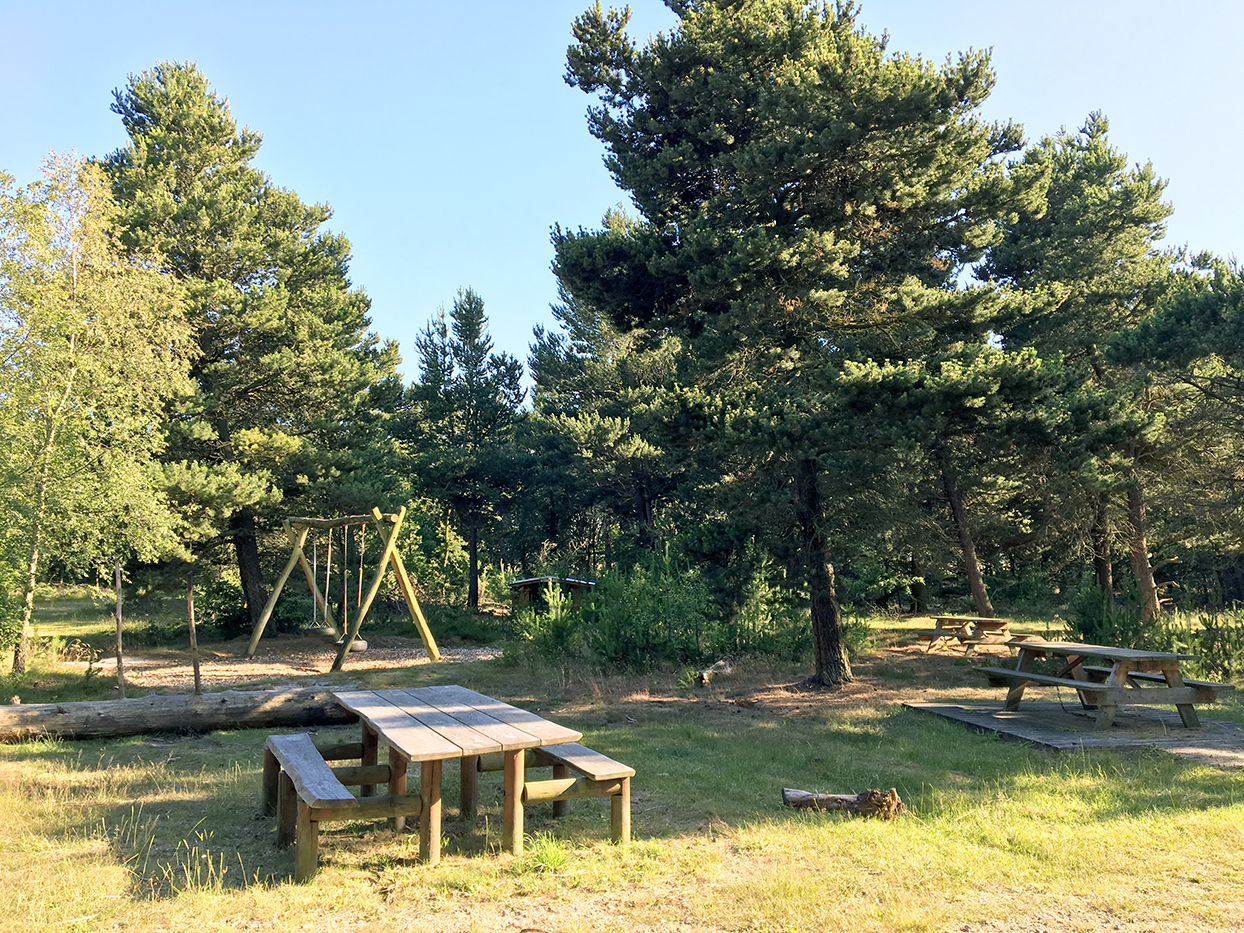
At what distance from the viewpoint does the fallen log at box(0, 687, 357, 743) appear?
8.15 m

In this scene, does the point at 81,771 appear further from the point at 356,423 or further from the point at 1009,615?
the point at 1009,615

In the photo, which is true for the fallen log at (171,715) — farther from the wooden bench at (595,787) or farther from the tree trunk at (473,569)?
the tree trunk at (473,569)

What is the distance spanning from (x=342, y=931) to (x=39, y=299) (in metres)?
13.1

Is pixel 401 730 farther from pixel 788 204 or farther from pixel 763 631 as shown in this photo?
pixel 763 631

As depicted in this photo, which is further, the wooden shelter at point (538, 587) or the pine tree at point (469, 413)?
the pine tree at point (469, 413)

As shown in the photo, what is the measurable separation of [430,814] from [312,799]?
747 mm

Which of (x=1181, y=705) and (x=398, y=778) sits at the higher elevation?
(x=398, y=778)

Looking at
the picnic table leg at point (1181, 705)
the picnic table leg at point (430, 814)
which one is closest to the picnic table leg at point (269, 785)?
the picnic table leg at point (430, 814)

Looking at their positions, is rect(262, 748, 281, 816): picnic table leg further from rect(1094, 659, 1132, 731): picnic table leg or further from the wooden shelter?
the wooden shelter

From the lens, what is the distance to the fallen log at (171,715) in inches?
321

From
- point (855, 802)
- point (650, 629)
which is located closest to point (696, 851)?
point (855, 802)

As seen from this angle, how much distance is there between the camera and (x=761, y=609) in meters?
15.0

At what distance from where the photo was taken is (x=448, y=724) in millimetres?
5027

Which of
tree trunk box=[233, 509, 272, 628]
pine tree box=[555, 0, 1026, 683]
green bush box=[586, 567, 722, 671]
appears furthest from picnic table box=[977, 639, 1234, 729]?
tree trunk box=[233, 509, 272, 628]
